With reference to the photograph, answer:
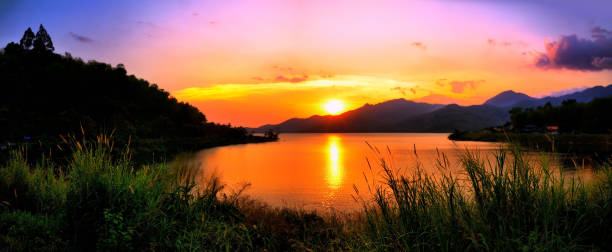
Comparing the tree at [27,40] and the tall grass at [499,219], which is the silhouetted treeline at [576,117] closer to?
the tall grass at [499,219]

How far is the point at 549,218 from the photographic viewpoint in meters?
4.29

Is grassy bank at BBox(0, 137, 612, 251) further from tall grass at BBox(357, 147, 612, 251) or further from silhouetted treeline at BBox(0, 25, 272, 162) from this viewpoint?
silhouetted treeline at BBox(0, 25, 272, 162)

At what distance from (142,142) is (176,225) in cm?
4638

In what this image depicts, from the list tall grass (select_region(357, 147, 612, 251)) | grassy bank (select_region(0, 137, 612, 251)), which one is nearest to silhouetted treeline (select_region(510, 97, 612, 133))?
grassy bank (select_region(0, 137, 612, 251))

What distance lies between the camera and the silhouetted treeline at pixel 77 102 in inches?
2112

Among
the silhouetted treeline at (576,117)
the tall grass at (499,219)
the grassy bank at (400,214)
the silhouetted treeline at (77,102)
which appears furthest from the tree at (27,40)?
the silhouetted treeline at (576,117)

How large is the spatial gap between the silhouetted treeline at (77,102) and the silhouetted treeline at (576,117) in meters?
87.6

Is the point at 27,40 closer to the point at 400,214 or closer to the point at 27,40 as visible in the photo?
the point at 27,40

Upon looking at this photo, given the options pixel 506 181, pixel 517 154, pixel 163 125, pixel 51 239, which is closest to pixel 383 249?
pixel 506 181

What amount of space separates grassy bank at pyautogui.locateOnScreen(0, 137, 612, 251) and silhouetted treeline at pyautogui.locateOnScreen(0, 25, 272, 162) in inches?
1850

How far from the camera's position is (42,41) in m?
93.2

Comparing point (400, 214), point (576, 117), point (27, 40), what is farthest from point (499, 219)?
point (27, 40)

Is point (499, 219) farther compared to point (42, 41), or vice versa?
point (42, 41)

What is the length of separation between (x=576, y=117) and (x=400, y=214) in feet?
354
